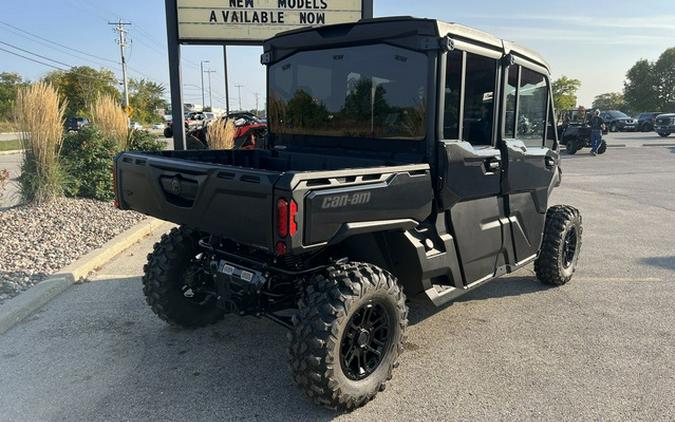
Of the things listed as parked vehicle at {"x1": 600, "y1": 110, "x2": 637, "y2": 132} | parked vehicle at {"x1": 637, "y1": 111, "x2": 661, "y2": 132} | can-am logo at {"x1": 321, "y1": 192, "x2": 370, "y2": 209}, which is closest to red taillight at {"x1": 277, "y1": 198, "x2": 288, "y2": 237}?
can-am logo at {"x1": 321, "y1": 192, "x2": 370, "y2": 209}

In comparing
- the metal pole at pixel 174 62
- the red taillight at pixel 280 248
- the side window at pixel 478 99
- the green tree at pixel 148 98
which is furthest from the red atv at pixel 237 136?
the green tree at pixel 148 98

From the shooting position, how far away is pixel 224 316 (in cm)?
418

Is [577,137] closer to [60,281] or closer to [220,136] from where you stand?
[220,136]

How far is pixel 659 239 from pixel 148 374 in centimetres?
699

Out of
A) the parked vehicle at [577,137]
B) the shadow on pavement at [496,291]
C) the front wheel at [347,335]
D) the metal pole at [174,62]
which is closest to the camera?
the front wheel at [347,335]

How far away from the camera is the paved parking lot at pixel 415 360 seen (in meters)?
2.88

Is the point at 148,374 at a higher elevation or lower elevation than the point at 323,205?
lower

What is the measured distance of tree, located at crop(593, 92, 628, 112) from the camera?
8295 centimetres

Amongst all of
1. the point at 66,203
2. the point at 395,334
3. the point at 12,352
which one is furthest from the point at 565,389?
the point at 66,203

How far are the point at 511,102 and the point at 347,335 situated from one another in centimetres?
233

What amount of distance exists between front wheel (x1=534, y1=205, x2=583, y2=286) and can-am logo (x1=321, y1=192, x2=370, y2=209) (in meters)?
2.80

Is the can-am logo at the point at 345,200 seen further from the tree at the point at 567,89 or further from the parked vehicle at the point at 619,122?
the tree at the point at 567,89

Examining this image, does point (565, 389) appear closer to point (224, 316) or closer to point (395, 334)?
point (395, 334)

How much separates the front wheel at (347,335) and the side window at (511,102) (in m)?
1.75
